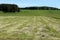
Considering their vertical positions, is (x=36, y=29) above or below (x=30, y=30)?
below

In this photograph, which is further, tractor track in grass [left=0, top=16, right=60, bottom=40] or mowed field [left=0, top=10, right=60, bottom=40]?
tractor track in grass [left=0, top=16, right=60, bottom=40]

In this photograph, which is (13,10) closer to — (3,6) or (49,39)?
(3,6)

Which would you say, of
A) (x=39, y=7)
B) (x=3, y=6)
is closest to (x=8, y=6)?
(x=3, y=6)

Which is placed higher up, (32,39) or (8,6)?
(32,39)

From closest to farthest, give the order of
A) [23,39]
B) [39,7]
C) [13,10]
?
[23,39]
[13,10]
[39,7]

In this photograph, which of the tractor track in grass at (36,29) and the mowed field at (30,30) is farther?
the tractor track in grass at (36,29)

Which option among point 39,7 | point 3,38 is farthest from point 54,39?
point 39,7

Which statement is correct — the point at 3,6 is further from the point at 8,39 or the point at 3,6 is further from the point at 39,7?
the point at 8,39

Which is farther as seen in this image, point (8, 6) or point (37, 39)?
point (8, 6)

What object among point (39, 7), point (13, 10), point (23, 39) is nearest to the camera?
point (23, 39)

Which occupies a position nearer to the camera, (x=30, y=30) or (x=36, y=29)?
(x=30, y=30)

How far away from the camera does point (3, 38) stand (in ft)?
29.8

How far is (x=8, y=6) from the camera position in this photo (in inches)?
3629

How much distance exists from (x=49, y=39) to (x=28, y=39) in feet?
2.99
